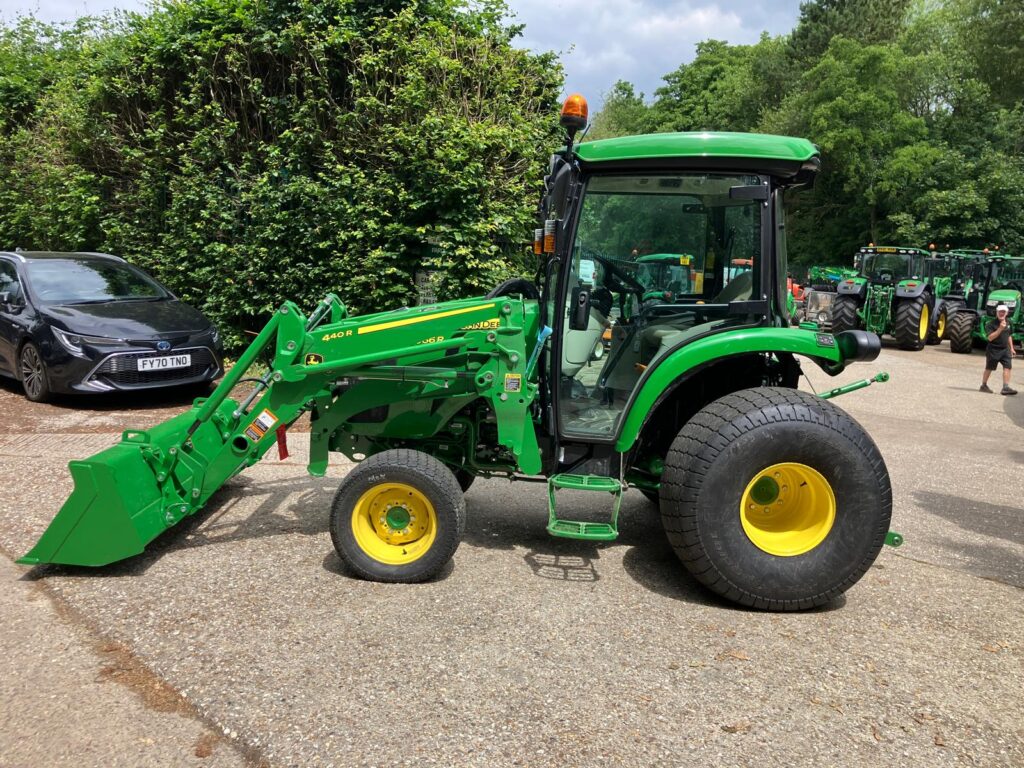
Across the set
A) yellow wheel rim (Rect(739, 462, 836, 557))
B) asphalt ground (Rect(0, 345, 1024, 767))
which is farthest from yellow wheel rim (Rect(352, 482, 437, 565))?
yellow wheel rim (Rect(739, 462, 836, 557))

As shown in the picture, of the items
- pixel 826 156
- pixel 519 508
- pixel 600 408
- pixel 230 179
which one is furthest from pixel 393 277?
pixel 826 156

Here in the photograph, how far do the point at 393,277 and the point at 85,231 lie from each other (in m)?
6.09

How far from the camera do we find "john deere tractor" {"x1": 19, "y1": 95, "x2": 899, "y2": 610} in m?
3.61

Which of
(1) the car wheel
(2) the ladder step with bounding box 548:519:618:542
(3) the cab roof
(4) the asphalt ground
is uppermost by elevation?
(3) the cab roof

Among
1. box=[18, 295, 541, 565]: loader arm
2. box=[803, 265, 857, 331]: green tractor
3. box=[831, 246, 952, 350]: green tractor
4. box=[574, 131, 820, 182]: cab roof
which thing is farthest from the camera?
box=[803, 265, 857, 331]: green tractor

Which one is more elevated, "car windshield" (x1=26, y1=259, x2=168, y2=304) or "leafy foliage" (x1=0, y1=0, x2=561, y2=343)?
"leafy foliage" (x1=0, y1=0, x2=561, y2=343)

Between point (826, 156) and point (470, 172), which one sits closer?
point (470, 172)

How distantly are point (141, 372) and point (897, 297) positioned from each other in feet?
47.6

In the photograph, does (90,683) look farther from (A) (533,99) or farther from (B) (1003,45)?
(B) (1003,45)

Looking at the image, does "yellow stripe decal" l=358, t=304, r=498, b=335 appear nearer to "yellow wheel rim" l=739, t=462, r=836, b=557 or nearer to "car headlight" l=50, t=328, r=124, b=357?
"yellow wheel rim" l=739, t=462, r=836, b=557

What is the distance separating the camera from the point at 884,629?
138 inches

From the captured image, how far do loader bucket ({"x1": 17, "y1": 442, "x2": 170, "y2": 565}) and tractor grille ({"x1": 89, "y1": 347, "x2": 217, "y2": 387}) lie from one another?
4.04 m

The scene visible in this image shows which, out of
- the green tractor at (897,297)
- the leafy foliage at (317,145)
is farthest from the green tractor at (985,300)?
the leafy foliage at (317,145)

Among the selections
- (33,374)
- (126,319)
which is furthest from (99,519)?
(33,374)
